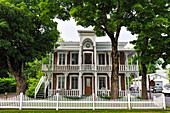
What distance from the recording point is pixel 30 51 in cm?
1603

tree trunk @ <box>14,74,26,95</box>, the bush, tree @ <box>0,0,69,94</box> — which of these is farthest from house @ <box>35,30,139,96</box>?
the bush

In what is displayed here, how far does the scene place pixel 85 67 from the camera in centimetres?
2012

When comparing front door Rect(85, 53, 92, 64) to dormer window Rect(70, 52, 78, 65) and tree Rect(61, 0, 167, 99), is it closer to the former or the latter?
dormer window Rect(70, 52, 78, 65)

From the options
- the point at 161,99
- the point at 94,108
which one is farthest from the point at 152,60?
the point at 94,108

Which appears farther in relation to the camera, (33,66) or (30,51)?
(33,66)

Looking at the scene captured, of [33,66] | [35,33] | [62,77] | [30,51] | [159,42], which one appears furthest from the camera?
[33,66]

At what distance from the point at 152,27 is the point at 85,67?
444 inches

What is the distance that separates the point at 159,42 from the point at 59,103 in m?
10.3

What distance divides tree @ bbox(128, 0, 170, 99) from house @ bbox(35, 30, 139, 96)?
221 inches

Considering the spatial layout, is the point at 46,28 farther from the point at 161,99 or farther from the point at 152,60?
the point at 161,99

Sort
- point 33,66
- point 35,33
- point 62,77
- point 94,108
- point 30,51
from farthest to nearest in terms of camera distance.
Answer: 1. point 33,66
2. point 62,77
3. point 35,33
4. point 30,51
5. point 94,108

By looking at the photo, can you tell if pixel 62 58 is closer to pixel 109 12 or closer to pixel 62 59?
pixel 62 59

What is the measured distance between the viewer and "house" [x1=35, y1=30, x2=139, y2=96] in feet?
66.7

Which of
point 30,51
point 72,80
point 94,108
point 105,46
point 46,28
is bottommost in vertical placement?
point 94,108
